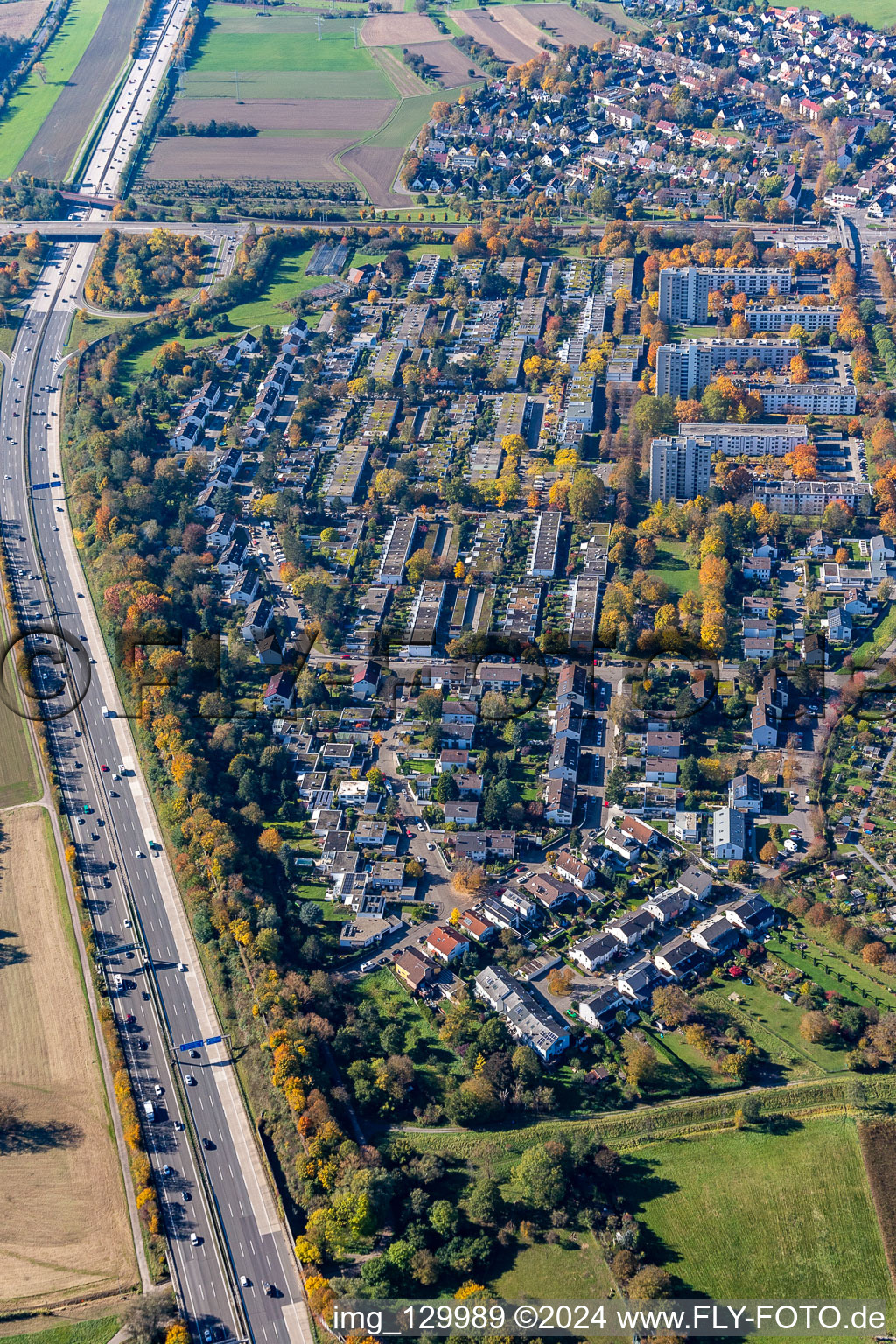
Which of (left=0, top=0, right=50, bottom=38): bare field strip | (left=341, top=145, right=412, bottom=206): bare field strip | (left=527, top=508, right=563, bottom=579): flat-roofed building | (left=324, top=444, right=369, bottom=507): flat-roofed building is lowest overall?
(left=527, top=508, right=563, bottom=579): flat-roofed building

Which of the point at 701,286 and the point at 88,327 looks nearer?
the point at 701,286

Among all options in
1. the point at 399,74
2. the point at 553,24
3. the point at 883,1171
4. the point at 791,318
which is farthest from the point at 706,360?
the point at 553,24

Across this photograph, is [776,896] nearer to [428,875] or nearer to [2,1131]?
[428,875]

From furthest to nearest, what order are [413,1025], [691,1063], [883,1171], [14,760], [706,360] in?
[706,360]
[14,760]
[413,1025]
[691,1063]
[883,1171]

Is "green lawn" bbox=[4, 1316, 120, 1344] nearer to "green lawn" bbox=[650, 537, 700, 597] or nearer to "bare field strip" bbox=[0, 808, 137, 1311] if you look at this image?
"bare field strip" bbox=[0, 808, 137, 1311]

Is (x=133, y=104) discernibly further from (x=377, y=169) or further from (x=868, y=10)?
(x=868, y=10)

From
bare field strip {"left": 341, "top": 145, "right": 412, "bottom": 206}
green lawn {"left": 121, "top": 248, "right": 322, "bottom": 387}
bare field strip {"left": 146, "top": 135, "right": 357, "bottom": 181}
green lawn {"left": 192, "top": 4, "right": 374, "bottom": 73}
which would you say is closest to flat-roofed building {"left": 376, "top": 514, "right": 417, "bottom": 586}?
green lawn {"left": 121, "top": 248, "right": 322, "bottom": 387}
